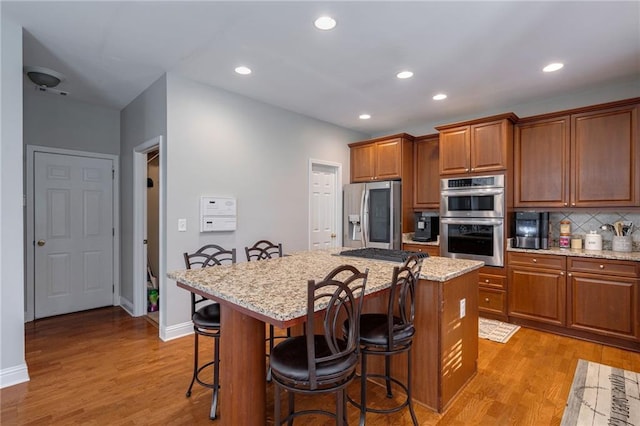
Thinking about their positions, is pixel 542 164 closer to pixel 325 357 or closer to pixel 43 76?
pixel 325 357

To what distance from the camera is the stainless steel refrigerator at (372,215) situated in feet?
15.5

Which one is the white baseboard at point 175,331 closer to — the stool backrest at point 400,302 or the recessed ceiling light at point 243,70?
the stool backrest at point 400,302

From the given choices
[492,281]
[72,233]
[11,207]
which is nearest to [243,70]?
[11,207]

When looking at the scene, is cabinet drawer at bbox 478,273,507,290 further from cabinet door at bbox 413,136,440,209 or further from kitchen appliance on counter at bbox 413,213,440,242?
cabinet door at bbox 413,136,440,209

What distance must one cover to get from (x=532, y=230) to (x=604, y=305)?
3.21ft

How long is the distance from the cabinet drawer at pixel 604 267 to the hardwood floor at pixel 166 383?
0.74m

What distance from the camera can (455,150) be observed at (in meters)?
4.18

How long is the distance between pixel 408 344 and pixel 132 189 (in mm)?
3777

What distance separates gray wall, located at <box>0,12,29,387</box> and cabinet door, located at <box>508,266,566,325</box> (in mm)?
4721

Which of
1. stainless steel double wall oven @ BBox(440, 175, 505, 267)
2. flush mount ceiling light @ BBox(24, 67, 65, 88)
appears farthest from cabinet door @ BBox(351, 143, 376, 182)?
flush mount ceiling light @ BBox(24, 67, 65, 88)

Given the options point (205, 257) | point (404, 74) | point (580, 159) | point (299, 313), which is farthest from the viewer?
point (580, 159)

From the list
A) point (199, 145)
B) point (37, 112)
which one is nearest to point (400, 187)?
point (199, 145)

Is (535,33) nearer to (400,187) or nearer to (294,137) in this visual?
(400,187)

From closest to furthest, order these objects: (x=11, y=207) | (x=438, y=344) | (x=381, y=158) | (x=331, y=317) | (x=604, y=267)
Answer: (x=331, y=317)
(x=438, y=344)
(x=11, y=207)
(x=604, y=267)
(x=381, y=158)
